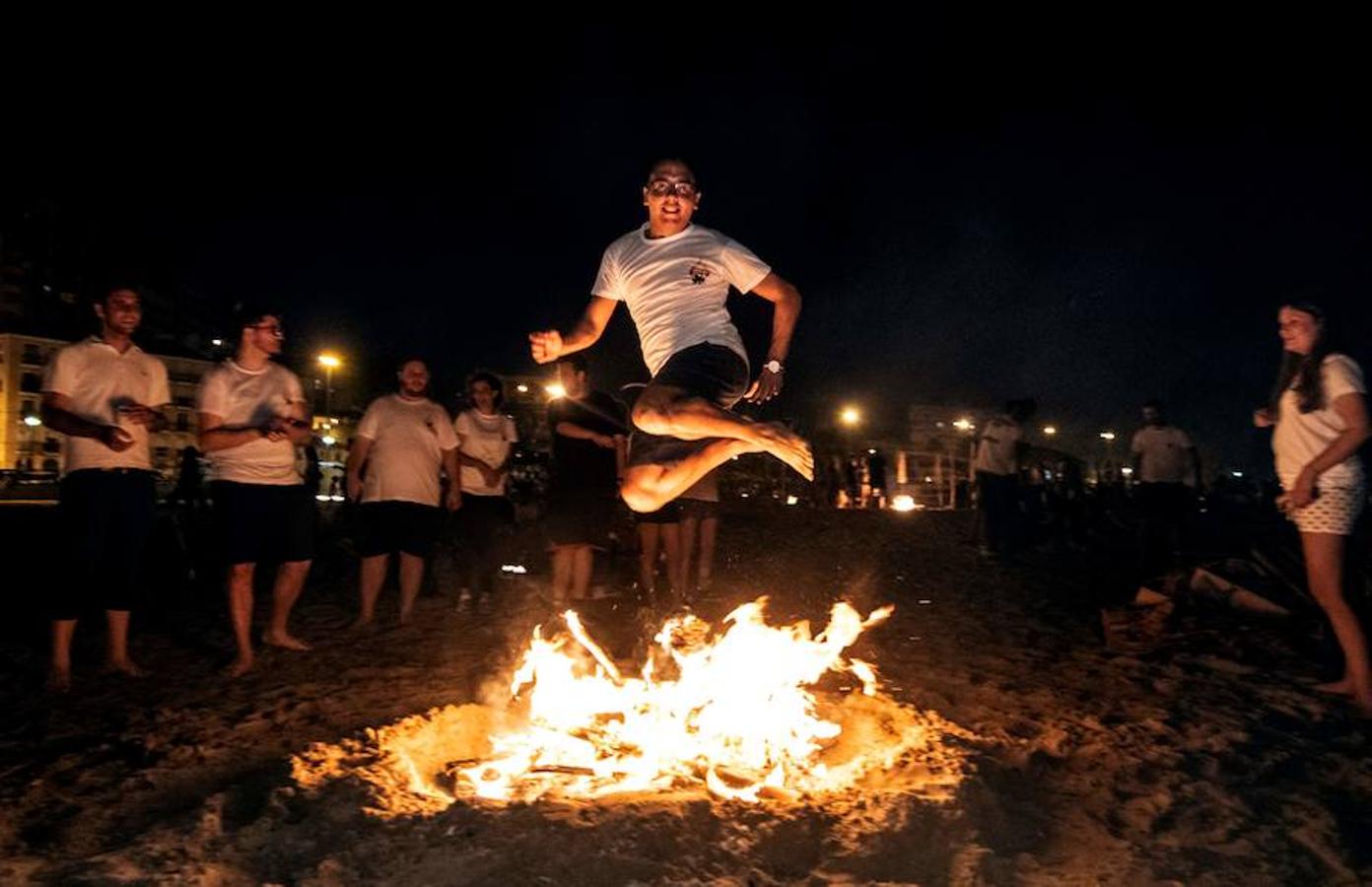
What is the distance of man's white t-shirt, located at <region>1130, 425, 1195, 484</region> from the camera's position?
29.6ft

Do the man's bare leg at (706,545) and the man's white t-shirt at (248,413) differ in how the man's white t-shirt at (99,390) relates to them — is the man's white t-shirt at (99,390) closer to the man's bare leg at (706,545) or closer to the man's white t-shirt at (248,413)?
the man's white t-shirt at (248,413)

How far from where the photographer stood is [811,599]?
7105mm

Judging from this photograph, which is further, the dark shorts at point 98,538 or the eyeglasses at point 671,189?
the dark shorts at point 98,538

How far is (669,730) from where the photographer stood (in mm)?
3479

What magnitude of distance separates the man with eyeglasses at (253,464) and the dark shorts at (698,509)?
273 cm

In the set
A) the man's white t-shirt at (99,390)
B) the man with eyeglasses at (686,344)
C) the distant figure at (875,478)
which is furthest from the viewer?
the distant figure at (875,478)

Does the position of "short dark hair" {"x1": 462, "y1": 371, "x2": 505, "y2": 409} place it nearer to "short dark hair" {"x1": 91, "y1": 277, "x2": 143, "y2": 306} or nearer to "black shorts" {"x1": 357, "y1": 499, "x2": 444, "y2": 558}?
"black shorts" {"x1": 357, "y1": 499, "x2": 444, "y2": 558}

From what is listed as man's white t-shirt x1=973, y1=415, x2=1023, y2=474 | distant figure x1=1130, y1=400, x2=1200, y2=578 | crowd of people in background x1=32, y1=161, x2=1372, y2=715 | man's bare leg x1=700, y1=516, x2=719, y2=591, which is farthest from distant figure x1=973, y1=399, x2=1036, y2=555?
crowd of people in background x1=32, y1=161, x2=1372, y2=715

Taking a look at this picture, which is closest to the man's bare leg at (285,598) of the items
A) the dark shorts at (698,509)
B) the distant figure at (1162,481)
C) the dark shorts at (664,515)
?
the dark shorts at (664,515)

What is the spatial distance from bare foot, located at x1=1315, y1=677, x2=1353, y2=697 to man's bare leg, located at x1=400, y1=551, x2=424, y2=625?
552 cm

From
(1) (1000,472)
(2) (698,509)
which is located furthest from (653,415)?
(1) (1000,472)

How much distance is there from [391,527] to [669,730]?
3.02 m

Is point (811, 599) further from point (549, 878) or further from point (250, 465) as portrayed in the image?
point (549, 878)

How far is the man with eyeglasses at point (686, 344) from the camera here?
3.66m
